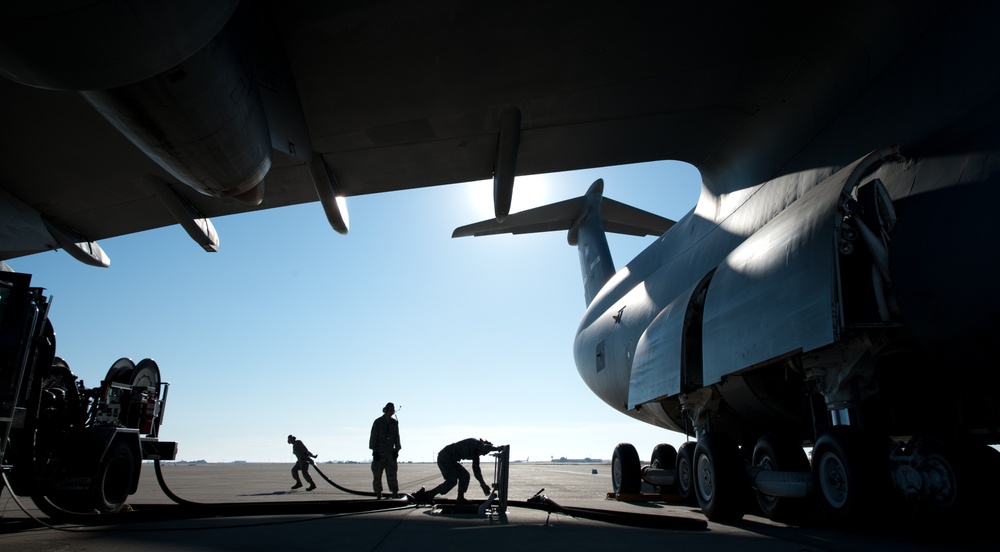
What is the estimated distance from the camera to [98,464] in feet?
21.4

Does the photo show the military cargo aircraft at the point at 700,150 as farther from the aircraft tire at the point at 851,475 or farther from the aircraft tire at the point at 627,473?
the aircraft tire at the point at 627,473

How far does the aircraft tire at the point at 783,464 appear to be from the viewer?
6.10 metres

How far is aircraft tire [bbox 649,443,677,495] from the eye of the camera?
10.2 m

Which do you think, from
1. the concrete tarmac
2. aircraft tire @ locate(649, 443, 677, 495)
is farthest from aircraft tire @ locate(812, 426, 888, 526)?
aircraft tire @ locate(649, 443, 677, 495)

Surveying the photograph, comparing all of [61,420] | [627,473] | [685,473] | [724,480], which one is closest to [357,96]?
[61,420]

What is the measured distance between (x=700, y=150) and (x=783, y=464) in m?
4.21

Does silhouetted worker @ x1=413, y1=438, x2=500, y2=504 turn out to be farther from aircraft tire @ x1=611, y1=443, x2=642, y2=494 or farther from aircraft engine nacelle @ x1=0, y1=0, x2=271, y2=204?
aircraft engine nacelle @ x1=0, y1=0, x2=271, y2=204

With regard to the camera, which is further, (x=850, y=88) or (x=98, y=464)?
(x=98, y=464)

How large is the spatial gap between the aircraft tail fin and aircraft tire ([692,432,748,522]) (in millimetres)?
8310

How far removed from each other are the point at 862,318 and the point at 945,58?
2242mm

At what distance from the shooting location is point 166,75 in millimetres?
3920

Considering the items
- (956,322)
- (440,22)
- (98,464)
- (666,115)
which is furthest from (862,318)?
(98,464)

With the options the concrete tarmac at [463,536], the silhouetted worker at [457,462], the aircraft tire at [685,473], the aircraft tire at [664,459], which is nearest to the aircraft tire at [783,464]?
the concrete tarmac at [463,536]

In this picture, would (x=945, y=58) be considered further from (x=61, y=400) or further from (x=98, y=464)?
(x=61, y=400)
